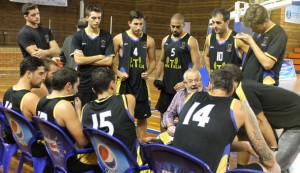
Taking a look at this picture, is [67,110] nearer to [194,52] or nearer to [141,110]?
[141,110]

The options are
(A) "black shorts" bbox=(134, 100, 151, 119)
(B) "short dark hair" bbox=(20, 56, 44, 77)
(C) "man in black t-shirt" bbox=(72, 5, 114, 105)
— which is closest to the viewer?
(B) "short dark hair" bbox=(20, 56, 44, 77)

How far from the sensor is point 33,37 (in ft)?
15.4

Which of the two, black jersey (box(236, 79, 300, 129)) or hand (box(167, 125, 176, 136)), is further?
hand (box(167, 125, 176, 136))

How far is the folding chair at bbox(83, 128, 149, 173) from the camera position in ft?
7.68

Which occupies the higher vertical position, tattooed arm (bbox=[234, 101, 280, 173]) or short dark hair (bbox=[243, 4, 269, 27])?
short dark hair (bbox=[243, 4, 269, 27])

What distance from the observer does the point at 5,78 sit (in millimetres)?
12719

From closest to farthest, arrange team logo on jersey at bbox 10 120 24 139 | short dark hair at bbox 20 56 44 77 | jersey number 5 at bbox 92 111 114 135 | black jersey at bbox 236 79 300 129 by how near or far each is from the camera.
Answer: jersey number 5 at bbox 92 111 114 135, team logo on jersey at bbox 10 120 24 139, black jersey at bbox 236 79 300 129, short dark hair at bbox 20 56 44 77

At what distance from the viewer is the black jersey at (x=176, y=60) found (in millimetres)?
4832

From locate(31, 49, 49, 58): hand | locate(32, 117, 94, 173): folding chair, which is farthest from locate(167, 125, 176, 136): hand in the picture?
locate(31, 49, 49, 58): hand

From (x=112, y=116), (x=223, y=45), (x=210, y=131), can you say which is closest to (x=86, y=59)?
(x=223, y=45)

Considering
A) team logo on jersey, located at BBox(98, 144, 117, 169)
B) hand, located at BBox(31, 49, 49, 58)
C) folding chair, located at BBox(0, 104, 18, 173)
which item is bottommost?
folding chair, located at BBox(0, 104, 18, 173)

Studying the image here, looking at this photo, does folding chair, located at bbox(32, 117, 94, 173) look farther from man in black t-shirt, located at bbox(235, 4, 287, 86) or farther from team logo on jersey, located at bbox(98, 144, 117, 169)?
man in black t-shirt, located at bbox(235, 4, 287, 86)

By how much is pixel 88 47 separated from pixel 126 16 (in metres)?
15.6

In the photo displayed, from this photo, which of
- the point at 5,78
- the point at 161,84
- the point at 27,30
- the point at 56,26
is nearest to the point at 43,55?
the point at 27,30
